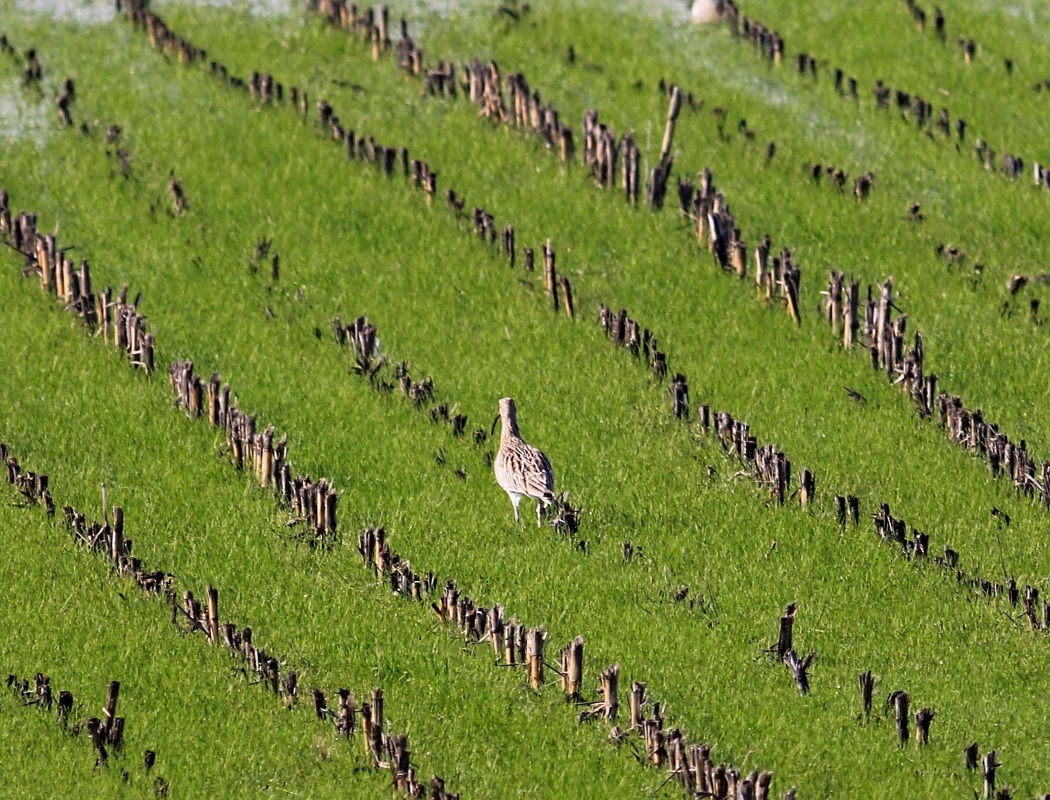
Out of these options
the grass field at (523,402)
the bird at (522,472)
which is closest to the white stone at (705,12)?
the grass field at (523,402)

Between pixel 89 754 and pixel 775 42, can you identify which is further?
pixel 775 42

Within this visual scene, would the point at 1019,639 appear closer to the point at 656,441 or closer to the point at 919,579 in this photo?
the point at 919,579

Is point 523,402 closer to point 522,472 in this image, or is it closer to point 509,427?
point 509,427

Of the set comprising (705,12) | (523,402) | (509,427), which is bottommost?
(523,402)

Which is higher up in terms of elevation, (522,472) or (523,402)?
(522,472)

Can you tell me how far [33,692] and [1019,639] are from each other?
261 inches

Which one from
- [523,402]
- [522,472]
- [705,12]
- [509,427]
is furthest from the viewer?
[705,12]

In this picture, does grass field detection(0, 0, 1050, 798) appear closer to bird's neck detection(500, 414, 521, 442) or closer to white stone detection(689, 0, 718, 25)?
white stone detection(689, 0, 718, 25)

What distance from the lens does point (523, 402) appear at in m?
17.9

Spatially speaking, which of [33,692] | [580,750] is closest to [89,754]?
[33,692]

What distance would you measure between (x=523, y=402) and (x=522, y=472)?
2332 mm

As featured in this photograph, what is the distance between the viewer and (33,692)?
13.3 metres

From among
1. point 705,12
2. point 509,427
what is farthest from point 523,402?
point 705,12

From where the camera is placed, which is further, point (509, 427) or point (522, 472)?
point (509, 427)
